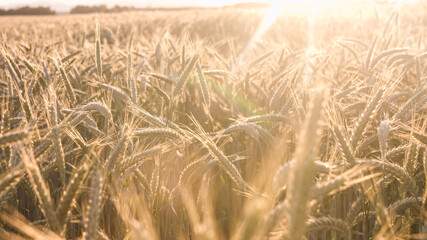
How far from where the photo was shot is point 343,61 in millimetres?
2795

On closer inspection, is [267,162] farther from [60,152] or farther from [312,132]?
[312,132]

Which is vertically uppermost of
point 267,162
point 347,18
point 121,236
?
point 347,18

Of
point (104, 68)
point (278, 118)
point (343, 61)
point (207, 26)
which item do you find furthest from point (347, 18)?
point (278, 118)

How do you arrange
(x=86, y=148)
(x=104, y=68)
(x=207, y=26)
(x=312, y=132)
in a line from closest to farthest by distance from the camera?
(x=312, y=132) → (x=86, y=148) → (x=104, y=68) → (x=207, y=26)

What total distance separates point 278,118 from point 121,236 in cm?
86

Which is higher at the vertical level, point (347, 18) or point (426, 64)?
point (347, 18)

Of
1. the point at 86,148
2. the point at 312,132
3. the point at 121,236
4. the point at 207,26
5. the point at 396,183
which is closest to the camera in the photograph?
the point at 312,132

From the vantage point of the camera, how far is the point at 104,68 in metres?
2.79

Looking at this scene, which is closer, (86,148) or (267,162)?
(86,148)

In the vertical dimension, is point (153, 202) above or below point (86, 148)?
below

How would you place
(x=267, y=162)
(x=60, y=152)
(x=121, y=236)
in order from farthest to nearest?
(x=267, y=162) → (x=121, y=236) → (x=60, y=152)

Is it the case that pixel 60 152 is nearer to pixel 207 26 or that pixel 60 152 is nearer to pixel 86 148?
pixel 86 148

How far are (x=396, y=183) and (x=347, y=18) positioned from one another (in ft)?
33.3

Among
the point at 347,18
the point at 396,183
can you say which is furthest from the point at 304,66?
the point at 347,18
